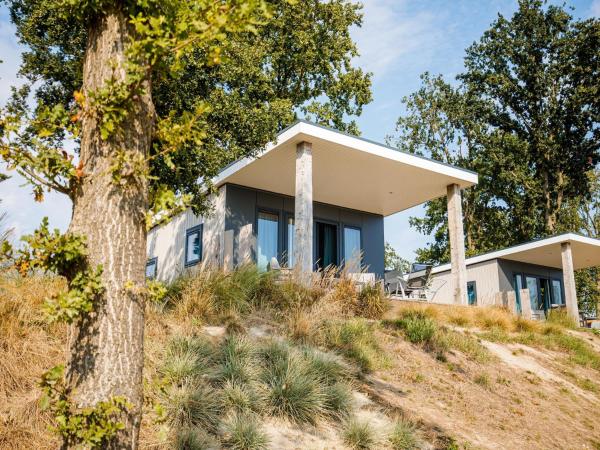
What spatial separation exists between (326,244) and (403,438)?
10204 mm

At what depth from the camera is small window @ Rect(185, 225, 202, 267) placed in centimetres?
1444

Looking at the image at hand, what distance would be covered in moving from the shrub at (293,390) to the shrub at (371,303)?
3.24m

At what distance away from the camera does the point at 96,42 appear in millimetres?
2832

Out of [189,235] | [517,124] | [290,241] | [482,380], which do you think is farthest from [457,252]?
[517,124]

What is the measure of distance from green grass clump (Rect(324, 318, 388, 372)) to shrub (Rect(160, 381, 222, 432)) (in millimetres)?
2381

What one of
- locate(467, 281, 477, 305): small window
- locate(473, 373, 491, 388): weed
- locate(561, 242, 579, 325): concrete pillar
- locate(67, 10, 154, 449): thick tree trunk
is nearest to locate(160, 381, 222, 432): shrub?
locate(67, 10, 154, 449): thick tree trunk

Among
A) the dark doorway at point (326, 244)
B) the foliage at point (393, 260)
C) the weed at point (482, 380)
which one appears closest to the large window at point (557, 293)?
the dark doorway at point (326, 244)

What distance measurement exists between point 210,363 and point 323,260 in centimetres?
958

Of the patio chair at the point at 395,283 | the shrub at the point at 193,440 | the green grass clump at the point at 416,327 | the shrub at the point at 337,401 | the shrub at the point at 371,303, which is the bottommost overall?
the shrub at the point at 193,440

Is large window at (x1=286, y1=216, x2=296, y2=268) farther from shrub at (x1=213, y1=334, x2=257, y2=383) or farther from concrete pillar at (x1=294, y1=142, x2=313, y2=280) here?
shrub at (x1=213, y1=334, x2=257, y2=383)

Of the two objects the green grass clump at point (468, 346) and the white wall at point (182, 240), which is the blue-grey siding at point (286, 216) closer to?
the white wall at point (182, 240)

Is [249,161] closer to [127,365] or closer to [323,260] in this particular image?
[323,260]

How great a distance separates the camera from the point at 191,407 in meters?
4.62

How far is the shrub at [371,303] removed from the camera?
8781 mm
